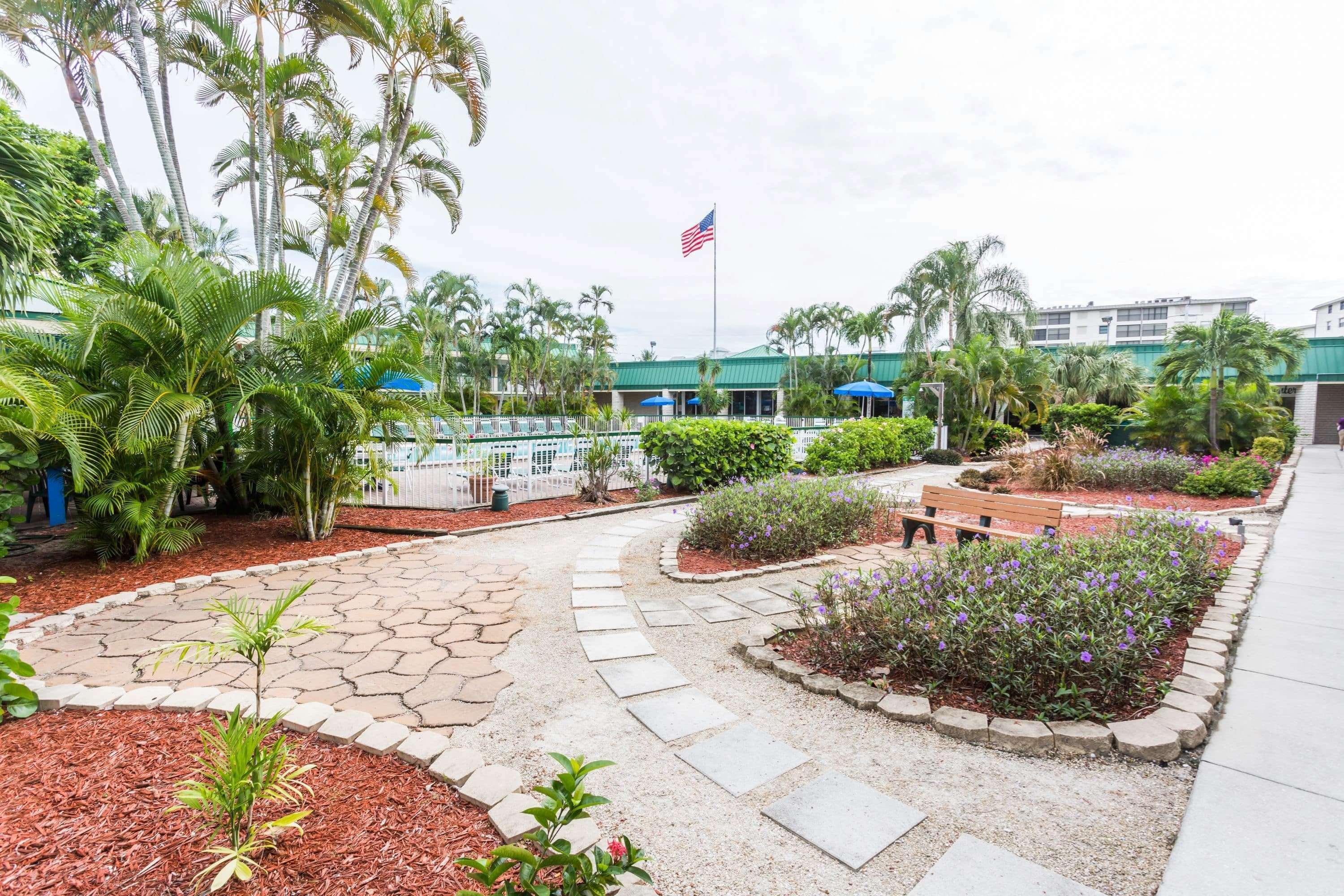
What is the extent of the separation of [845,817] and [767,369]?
31231mm

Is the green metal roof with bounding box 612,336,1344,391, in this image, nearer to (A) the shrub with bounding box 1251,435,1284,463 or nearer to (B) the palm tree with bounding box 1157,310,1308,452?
(A) the shrub with bounding box 1251,435,1284,463

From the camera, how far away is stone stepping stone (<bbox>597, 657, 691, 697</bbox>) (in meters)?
3.08

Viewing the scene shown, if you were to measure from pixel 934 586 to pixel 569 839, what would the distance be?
2587mm

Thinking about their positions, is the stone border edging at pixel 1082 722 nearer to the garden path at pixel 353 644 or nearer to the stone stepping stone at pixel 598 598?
the stone stepping stone at pixel 598 598

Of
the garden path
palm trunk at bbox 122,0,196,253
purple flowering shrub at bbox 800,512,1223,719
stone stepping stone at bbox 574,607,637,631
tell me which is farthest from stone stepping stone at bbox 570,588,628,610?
palm trunk at bbox 122,0,196,253

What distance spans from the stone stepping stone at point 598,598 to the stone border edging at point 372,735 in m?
1.90

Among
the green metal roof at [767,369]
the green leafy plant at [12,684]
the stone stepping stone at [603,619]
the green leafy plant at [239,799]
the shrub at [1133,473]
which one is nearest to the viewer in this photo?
the green leafy plant at [239,799]

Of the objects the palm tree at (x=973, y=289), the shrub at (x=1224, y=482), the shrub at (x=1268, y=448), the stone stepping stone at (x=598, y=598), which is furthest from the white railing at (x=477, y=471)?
the palm tree at (x=973, y=289)

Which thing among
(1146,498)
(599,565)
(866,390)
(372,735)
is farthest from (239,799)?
(866,390)

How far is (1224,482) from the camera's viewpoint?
→ 29.8ft

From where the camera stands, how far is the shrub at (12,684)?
2.40 m

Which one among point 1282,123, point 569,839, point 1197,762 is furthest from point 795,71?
point 569,839

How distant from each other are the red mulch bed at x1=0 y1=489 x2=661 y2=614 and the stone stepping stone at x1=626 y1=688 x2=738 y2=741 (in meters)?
3.83

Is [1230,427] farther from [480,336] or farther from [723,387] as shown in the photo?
[480,336]
